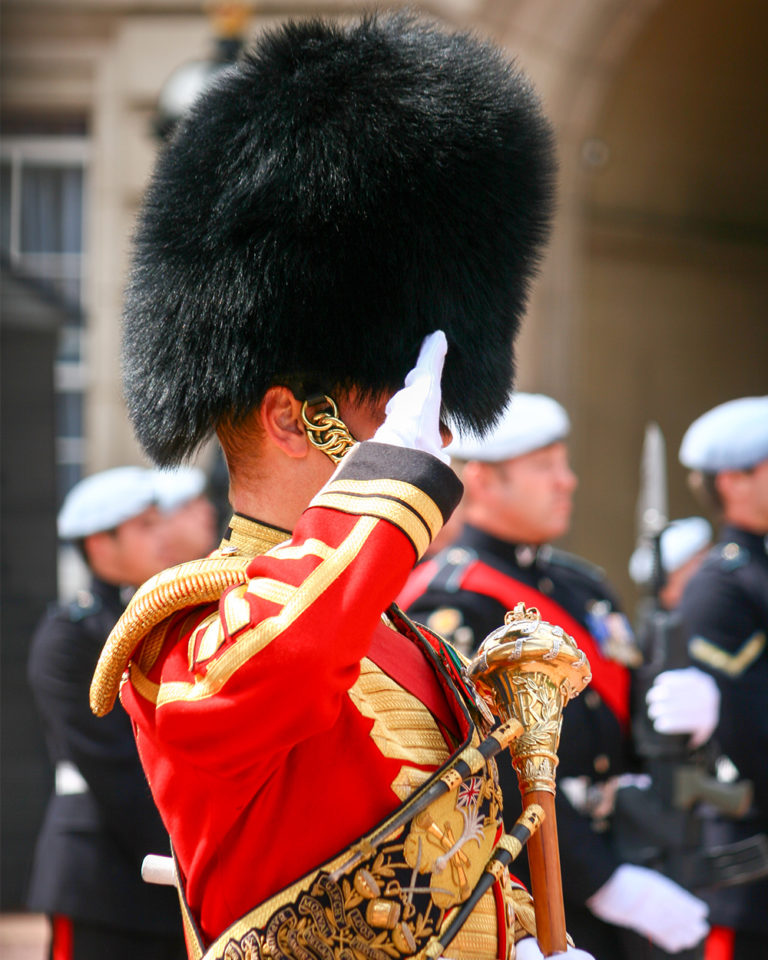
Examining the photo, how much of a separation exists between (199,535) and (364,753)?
10.9 feet

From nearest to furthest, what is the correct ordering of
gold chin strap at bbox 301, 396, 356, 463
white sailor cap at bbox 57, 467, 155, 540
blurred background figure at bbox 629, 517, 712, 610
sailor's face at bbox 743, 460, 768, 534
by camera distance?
gold chin strap at bbox 301, 396, 356, 463 < sailor's face at bbox 743, 460, 768, 534 < white sailor cap at bbox 57, 467, 155, 540 < blurred background figure at bbox 629, 517, 712, 610

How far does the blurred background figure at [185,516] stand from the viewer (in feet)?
15.5

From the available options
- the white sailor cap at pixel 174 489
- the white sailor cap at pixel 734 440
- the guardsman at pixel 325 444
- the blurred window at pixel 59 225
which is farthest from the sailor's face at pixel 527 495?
the blurred window at pixel 59 225

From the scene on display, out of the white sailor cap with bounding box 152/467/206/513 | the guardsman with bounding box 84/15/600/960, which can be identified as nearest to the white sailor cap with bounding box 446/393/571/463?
the white sailor cap with bounding box 152/467/206/513

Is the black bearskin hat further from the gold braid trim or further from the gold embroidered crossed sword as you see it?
the gold braid trim

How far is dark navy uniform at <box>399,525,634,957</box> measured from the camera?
3.29m

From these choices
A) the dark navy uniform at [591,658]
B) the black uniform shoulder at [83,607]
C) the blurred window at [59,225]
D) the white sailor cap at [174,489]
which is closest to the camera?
the dark navy uniform at [591,658]

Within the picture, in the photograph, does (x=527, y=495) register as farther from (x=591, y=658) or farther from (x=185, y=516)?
(x=185, y=516)

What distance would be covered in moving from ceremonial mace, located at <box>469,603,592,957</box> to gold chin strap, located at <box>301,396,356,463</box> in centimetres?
38

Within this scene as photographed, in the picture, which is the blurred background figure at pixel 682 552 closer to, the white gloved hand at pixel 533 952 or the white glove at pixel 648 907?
the white glove at pixel 648 907

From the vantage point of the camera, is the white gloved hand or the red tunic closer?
the red tunic

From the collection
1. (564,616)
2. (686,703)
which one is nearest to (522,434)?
(564,616)

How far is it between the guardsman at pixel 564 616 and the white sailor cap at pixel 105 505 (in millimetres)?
1154

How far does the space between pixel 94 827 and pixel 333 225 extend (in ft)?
8.15
